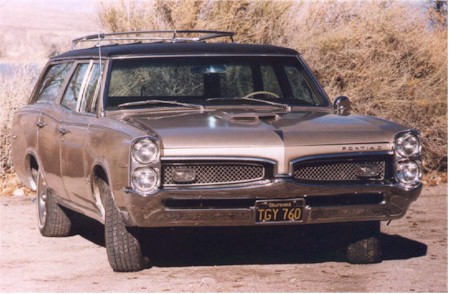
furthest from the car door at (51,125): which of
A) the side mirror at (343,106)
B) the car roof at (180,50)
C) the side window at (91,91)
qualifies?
the side mirror at (343,106)

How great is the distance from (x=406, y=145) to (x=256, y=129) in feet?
3.51

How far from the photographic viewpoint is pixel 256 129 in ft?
24.7

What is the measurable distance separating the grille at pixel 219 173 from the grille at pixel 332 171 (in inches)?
11.3

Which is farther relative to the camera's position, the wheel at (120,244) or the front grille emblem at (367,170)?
the wheel at (120,244)

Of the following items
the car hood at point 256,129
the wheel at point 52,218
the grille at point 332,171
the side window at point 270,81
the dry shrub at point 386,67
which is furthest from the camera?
the dry shrub at point 386,67

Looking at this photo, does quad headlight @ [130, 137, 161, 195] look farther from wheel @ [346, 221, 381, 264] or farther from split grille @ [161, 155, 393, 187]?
wheel @ [346, 221, 381, 264]

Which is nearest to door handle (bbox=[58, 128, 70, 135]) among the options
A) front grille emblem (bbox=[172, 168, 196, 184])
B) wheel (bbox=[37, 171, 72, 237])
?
wheel (bbox=[37, 171, 72, 237])

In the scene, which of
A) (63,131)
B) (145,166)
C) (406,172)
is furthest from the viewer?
(63,131)

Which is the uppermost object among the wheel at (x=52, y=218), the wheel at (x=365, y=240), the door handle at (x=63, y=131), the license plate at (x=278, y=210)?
the door handle at (x=63, y=131)

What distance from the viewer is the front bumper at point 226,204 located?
23.9 feet

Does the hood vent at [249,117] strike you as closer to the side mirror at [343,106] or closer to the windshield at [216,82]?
the windshield at [216,82]

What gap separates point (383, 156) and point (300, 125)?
0.62 metres

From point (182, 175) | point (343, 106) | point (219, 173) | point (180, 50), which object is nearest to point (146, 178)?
point (182, 175)

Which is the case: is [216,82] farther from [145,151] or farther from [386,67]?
[386,67]
